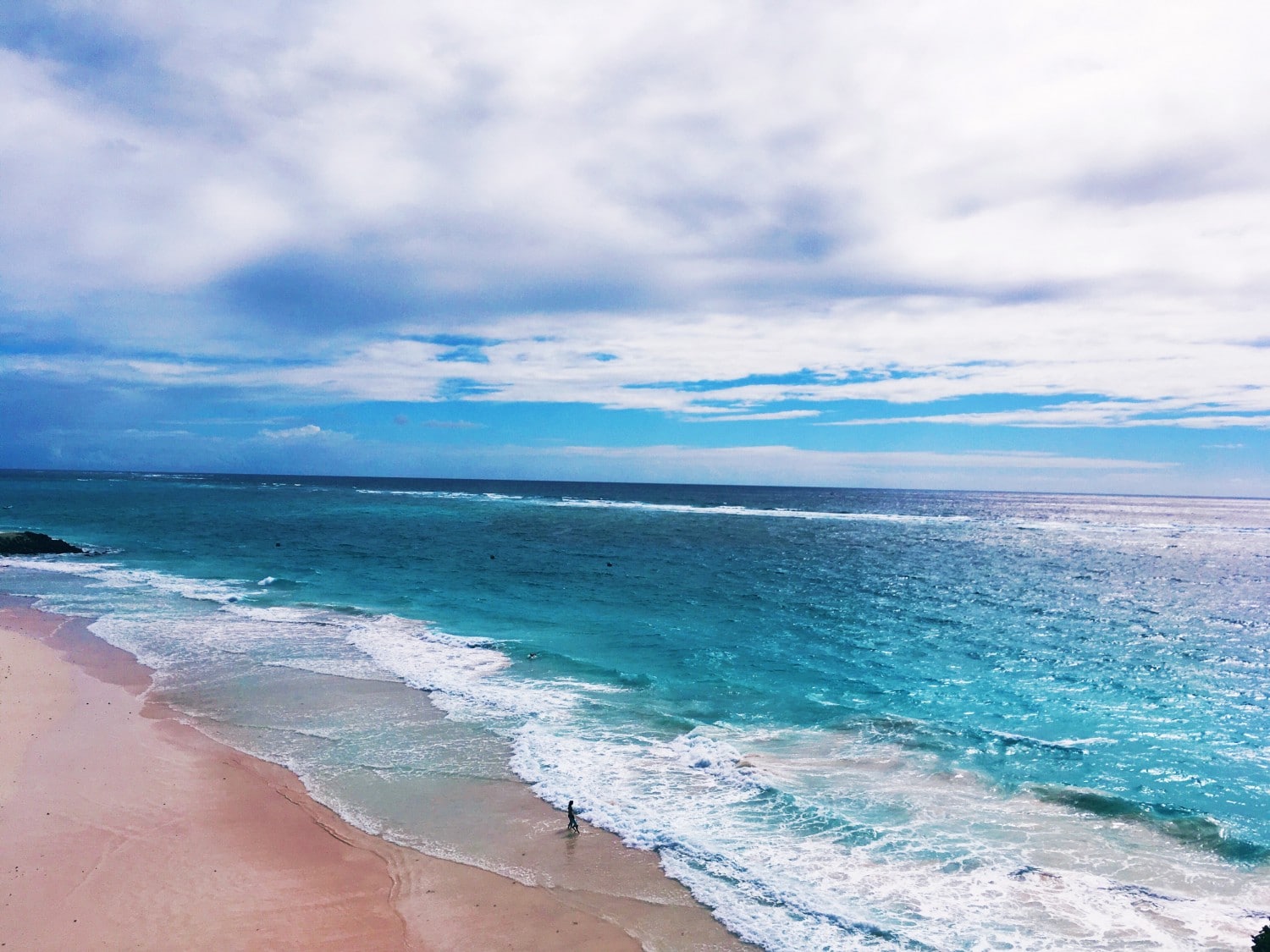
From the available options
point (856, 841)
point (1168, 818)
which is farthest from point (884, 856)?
point (1168, 818)

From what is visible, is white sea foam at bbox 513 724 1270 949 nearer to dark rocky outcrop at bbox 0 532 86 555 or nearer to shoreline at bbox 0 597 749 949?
shoreline at bbox 0 597 749 949

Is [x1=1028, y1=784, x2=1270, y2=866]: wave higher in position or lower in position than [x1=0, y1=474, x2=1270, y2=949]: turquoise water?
lower

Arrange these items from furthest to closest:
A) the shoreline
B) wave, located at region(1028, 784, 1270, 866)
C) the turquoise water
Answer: wave, located at region(1028, 784, 1270, 866) < the turquoise water < the shoreline

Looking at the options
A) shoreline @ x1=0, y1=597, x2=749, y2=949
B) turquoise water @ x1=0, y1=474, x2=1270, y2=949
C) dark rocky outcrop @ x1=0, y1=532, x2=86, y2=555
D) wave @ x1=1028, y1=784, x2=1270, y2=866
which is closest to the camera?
shoreline @ x1=0, y1=597, x2=749, y2=949

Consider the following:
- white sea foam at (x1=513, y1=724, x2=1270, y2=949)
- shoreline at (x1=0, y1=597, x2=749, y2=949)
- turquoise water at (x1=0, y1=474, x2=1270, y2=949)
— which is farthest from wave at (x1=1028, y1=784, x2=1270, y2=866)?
shoreline at (x1=0, y1=597, x2=749, y2=949)

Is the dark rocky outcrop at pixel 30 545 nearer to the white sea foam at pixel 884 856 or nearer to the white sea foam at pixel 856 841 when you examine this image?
the white sea foam at pixel 856 841

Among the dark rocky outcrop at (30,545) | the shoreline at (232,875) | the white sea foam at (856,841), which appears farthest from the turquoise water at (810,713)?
the dark rocky outcrop at (30,545)
